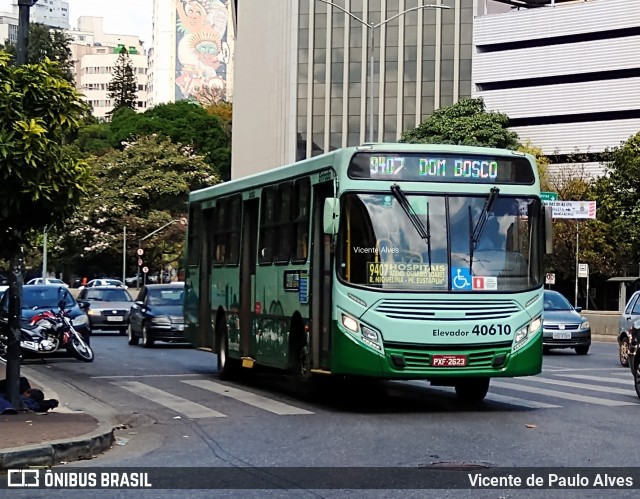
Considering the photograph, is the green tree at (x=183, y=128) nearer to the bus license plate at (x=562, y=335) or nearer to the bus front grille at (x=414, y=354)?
the bus license plate at (x=562, y=335)

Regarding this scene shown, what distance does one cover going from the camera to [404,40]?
9881cm

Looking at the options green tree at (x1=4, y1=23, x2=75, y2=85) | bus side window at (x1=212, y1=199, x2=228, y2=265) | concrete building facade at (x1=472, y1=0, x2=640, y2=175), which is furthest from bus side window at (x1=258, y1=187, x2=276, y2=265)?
green tree at (x1=4, y1=23, x2=75, y2=85)

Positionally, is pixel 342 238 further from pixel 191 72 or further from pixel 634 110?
pixel 191 72

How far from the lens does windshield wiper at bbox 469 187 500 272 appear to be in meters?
15.0

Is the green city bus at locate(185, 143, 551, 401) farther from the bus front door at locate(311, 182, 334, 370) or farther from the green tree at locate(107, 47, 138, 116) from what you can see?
the green tree at locate(107, 47, 138, 116)

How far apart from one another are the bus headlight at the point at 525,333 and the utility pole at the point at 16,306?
230 inches

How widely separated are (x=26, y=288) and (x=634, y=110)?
233 ft

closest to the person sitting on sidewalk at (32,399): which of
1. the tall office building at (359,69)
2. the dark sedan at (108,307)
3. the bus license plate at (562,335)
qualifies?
the bus license plate at (562,335)

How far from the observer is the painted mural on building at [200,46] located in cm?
19338

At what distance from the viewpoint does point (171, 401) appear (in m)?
17.1

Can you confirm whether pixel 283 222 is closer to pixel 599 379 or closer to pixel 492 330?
pixel 492 330

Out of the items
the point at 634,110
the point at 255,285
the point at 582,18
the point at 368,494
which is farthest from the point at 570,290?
the point at 368,494

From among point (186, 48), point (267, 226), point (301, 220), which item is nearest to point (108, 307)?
point (267, 226)

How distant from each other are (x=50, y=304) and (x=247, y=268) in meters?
10.5
